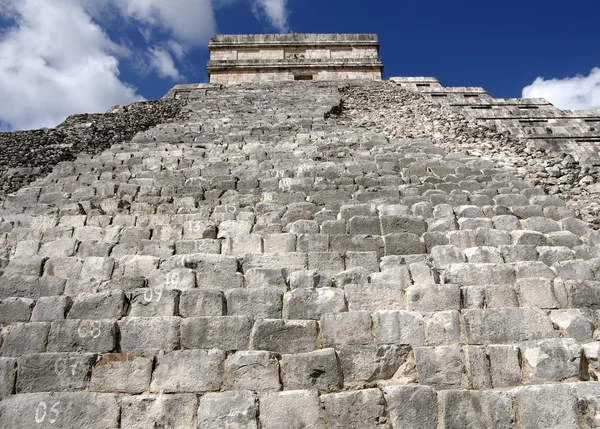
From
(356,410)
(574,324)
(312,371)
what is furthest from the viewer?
(574,324)

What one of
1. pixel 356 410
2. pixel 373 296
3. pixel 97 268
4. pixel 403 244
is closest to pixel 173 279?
pixel 97 268

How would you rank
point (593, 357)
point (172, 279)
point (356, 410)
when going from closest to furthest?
point (356, 410) → point (593, 357) → point (172, 279)

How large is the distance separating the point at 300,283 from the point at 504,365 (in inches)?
75.9

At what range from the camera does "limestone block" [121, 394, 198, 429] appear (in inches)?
141

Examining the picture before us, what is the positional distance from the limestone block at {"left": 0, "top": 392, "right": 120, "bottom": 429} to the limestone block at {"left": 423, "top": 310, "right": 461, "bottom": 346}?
264cm

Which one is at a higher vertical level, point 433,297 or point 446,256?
point 446,256

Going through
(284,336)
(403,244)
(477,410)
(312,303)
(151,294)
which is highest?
(403,244)

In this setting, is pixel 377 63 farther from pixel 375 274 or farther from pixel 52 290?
pixel 52 290

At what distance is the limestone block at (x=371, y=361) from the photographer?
3877 mm

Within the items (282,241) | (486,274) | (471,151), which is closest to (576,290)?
(486,274)

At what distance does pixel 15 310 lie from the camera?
448 centimetres

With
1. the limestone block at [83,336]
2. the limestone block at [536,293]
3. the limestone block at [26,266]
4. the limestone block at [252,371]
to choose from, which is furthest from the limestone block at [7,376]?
the limestone block at [536,293]

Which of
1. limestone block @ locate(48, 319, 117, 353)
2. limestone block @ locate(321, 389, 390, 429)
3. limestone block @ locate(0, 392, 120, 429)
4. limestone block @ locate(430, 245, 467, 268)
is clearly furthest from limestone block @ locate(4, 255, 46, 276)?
limestone block @ locate(430, 245, 467, 268)

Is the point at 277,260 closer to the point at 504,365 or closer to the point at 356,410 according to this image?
the point at 356,410
